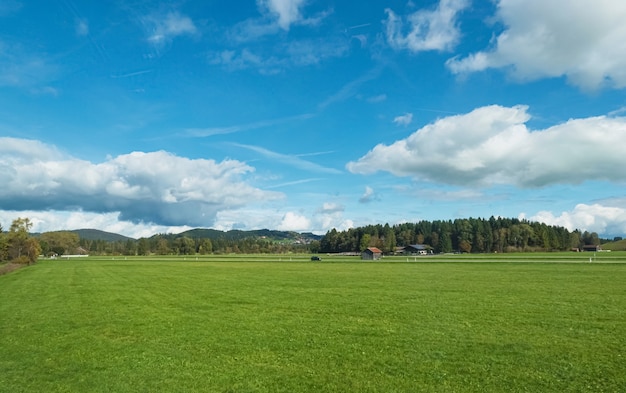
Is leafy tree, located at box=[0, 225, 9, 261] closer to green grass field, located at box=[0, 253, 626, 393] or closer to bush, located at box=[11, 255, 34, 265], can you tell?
bush, located at box=[11, 255, 34, 265]

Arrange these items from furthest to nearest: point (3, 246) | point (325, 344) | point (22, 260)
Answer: point (3, 246), point (22, 260), point (325, 344)

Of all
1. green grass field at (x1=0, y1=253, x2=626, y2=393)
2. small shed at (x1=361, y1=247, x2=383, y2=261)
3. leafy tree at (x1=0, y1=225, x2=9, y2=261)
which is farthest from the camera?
small shed at (x1=361, y1=247, x2=383, y2=261)

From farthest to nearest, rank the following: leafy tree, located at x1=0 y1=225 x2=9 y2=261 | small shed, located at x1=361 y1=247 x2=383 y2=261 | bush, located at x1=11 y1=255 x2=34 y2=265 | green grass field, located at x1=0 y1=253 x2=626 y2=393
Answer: small shed, located at x1=361 y1=247 x2=383 y2=261, leafy tree, located at x1=0 y1=225 x2=9 y2=261, bush, located at x1=11 y1=255 x2=34 y2=265, green grass field, located at x1=0 y1=253 x2=626 y2=393

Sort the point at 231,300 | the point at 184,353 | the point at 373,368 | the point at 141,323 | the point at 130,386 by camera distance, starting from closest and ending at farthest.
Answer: the point at 130,386
the point at 373,368
the point at 184,353
the point at 141,323
the point at 231,300

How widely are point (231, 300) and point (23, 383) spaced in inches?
672

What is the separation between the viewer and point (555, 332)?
17.3m

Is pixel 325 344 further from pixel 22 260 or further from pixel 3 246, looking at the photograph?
pixel 3 246

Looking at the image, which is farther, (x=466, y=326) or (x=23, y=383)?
(x=466, y=326)

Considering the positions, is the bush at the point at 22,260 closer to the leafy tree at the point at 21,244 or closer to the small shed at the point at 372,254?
the leafy tree at the point at 21,244

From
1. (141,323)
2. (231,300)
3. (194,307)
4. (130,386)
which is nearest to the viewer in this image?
(130,386)

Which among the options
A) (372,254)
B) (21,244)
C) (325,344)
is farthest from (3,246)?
(325,344)

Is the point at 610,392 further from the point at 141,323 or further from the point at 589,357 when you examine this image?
the point at 141,323

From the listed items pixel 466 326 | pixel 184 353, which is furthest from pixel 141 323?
pixel 466 326

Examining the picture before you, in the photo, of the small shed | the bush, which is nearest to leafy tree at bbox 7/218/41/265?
the bush
